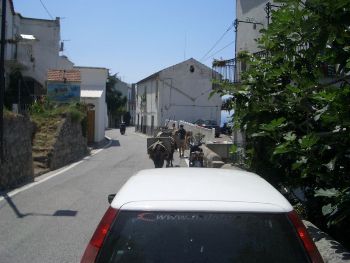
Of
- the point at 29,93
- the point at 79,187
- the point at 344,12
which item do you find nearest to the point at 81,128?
the point at 29,93

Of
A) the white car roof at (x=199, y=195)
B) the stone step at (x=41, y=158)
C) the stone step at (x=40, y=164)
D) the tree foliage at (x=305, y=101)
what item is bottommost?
the stone step at (x=40, y=164)

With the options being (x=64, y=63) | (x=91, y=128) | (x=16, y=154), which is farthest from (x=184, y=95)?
(x=16, y=154)

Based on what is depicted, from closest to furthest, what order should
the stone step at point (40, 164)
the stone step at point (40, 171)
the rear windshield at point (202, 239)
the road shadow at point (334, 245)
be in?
the rear windshield at point (202, 239) → the road shadow at point (334, 245) → the stone step at point (40, 171) → the stone step at point (40, 164)

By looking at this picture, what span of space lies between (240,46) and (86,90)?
27790 mm

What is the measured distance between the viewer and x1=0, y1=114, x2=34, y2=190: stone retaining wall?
15.1 metres

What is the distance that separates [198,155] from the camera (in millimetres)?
18516

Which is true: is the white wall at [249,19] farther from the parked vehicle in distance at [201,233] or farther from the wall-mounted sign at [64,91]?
the wall-mounted sign at [64,91]

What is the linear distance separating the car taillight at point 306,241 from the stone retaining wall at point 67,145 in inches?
753

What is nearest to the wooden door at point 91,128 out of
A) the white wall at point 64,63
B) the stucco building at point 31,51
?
the stucco building at point 31,51

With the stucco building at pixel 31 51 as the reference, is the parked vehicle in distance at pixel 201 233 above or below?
below

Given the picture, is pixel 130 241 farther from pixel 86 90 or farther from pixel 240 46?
pixel 86 90

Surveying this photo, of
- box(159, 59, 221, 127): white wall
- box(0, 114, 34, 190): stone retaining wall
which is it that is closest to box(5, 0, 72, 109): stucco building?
box(159, 59, 221, 127): white wall

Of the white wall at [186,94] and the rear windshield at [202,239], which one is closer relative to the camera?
the rear windshield at [202,239]

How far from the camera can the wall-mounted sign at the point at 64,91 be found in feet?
115
